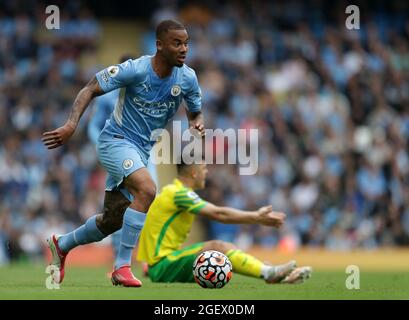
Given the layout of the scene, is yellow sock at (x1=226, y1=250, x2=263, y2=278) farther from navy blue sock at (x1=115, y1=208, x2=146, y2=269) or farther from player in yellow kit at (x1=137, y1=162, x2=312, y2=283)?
navy blue sock at (x1=115, y1=208, x2=146, y2=269)

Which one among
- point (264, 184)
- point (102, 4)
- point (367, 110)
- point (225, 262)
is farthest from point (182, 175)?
point (102, 4)

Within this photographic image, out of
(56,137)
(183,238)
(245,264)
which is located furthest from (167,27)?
(245,264)

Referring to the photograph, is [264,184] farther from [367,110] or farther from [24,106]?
[24,106]

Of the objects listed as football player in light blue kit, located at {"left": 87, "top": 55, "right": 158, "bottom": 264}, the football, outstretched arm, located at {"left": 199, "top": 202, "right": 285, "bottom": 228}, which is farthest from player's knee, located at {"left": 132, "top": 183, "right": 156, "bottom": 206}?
football player in light blue kit, located at {"left": 87, "top": 55, "right": 158, "bottom": 264}

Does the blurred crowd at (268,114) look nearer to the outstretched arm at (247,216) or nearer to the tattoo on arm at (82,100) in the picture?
the outstretched arm at (247,216)

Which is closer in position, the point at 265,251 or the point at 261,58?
the point at 265,251

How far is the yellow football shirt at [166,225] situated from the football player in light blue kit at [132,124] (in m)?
0.72

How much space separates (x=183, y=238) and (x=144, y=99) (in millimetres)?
1738

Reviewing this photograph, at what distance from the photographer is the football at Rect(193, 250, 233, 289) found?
30.3 ft

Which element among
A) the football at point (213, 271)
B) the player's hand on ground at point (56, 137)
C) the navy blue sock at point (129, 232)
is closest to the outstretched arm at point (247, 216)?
the football at point (213, 271)

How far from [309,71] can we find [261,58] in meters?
1.19

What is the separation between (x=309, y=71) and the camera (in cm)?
2264

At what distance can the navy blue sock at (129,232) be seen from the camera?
9094 millimetres

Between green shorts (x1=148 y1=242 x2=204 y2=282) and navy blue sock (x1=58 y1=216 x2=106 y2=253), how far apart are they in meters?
0.78
